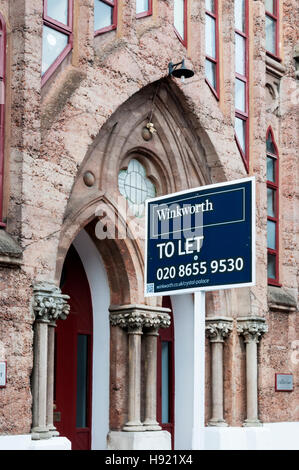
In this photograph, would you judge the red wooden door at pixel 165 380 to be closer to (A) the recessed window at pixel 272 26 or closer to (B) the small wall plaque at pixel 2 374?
(B) the small wall plaque at pixel 2 374

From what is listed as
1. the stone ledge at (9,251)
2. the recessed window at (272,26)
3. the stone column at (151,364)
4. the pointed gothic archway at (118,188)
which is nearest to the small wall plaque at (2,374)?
the stone ledge at (9,251)

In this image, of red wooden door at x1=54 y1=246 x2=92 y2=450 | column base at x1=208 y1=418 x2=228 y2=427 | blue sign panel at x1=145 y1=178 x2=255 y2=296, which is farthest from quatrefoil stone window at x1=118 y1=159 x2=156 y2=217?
blue sign panel at x1=145 y1=178 x2=255 y2=296

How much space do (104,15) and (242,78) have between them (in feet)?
13.2

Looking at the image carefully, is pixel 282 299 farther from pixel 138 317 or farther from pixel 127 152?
pixel 127 152

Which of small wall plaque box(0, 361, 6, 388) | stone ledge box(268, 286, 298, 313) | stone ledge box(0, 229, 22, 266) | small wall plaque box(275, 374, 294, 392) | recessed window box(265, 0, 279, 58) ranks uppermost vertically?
recessed window box(265, 0, 279, 58)

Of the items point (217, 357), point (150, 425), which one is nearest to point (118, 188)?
point (217, 357)

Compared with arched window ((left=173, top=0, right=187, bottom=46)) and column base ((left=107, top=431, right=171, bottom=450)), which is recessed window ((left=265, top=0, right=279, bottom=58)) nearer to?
arched window ((left=173, top=0, right=187, bottom=46))

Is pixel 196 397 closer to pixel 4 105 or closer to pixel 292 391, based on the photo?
pixel 4 105

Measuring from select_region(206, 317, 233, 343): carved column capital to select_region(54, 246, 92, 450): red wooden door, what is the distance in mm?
2326

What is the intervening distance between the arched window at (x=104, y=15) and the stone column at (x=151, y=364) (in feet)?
15.7

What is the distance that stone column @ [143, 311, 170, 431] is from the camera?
596 inches

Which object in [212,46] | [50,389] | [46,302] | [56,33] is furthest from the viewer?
[212,46]

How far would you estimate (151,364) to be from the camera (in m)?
15.3

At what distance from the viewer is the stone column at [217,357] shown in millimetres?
16391
